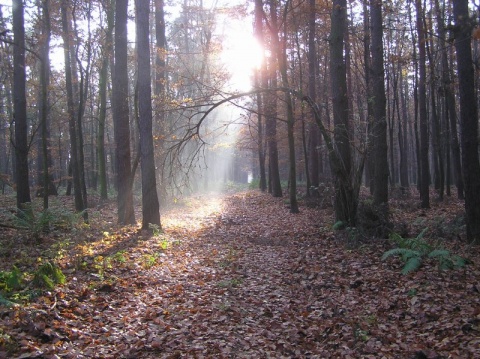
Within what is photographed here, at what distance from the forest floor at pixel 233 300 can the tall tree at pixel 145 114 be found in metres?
1.32

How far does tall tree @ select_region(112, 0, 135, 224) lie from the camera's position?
1223 cm

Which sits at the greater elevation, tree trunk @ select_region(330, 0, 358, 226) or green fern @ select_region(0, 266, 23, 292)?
tree trunk @ select_region(330, 0, 358, 226)

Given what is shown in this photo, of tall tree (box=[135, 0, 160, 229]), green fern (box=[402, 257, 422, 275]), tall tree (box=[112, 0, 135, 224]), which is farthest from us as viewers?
tall tree (box=[112, 0, 135, 224])

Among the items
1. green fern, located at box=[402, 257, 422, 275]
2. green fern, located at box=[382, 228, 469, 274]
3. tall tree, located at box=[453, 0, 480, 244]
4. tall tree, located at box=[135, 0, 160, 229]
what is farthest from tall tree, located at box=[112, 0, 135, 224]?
tall tree, located at box=[453, 0, 480, 244]

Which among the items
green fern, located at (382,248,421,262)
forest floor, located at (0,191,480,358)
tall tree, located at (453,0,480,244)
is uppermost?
tall tree, located at (453,0,480,244)

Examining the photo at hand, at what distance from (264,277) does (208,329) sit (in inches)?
105

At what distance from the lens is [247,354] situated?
491 cm

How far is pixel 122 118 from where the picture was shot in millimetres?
12570

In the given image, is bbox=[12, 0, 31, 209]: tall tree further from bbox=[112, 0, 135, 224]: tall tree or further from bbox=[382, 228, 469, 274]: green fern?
bbox=[382, 228, 469, 274]: green fern

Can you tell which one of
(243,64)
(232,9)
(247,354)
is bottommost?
(247,354)

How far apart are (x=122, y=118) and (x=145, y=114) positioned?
4.51ft

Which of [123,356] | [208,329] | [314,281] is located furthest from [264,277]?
[123,356]

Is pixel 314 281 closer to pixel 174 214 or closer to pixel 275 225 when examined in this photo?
pixel 275 225

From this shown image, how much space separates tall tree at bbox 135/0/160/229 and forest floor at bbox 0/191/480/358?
132 cm
